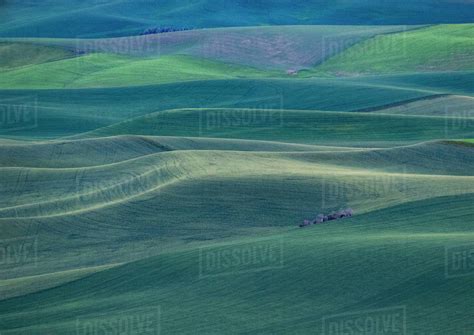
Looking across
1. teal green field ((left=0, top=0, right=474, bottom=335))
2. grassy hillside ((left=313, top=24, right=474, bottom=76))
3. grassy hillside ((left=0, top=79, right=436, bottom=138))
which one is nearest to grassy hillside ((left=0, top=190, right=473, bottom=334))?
teal green field ((left=0, top=0, right=474, bottom=335))

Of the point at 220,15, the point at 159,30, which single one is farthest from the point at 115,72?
the point at 220,15

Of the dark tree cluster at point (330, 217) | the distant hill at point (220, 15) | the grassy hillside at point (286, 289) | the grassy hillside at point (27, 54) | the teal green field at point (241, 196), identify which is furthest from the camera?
the distant hill at point (220, 15)

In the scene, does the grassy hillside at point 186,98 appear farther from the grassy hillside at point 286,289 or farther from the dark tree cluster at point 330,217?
the grassy hillside at point 286,289

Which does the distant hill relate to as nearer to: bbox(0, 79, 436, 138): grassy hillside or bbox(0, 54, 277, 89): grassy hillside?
bbox(0, 54, 277, 89): grassy hillside

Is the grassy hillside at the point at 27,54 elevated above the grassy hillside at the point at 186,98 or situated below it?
above

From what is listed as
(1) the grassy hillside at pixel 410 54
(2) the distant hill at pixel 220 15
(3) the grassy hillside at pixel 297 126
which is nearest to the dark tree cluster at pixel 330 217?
(3) the grassy hillside at pixel 297 126

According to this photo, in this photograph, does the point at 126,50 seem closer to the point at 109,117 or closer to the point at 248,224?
the point at 109,117
